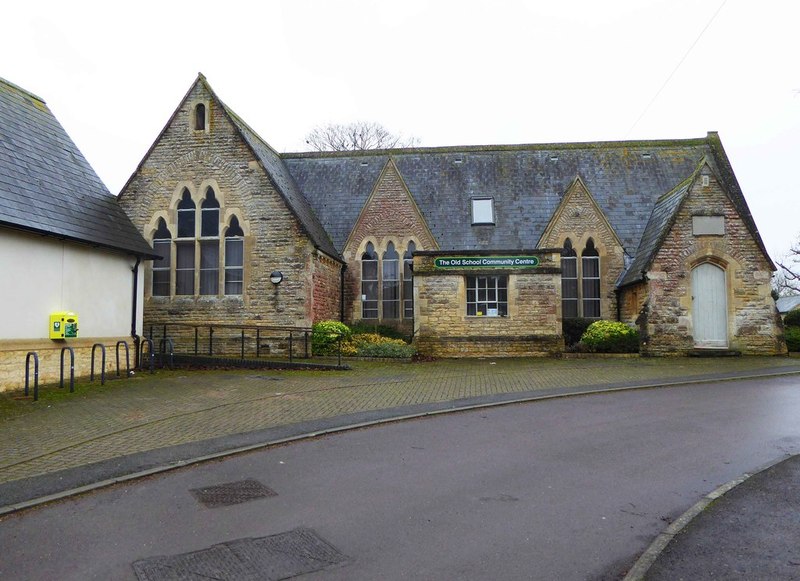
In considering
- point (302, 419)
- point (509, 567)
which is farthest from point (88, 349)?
point (509, 567)

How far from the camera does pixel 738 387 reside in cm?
1320

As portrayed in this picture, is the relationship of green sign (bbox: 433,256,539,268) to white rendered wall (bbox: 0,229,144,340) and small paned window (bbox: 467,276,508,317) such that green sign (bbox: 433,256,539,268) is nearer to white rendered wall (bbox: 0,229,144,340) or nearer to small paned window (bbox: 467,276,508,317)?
small paned window (bbox: 467,276,508,317)

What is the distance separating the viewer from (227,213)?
21.0m

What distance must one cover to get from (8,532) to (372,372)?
1144 cm

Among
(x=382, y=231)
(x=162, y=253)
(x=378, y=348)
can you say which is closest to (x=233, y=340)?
(x=162, y=253)

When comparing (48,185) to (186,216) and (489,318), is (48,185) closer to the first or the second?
(186,216)

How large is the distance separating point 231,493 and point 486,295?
15.9 meters

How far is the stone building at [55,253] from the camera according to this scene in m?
13.1

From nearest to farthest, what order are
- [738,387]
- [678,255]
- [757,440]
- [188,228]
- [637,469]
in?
[637,469], [757,440], [738,387], [678,255], [188,228]

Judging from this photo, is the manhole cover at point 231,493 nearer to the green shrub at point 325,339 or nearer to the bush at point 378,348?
the bush at point 378,348

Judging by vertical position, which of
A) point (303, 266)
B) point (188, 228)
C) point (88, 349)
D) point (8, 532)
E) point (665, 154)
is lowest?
point (8, 532)

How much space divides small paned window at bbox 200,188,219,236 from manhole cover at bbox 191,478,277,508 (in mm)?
16011

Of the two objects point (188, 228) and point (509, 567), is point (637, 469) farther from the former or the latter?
point (188, 228)

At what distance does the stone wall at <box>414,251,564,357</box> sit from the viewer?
815 inches
